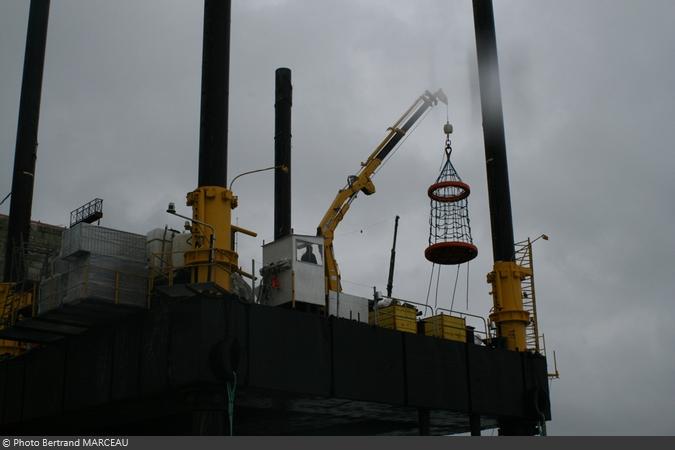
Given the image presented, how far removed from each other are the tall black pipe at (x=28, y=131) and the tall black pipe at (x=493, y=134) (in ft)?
73.1

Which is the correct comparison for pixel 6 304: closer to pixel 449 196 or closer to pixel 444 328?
pixel 444 328

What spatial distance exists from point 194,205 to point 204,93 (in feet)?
13.9

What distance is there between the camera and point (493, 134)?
146ft

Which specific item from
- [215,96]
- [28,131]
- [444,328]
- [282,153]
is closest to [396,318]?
[444,328]

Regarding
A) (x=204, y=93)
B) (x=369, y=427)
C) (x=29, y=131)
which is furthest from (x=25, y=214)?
(x=369, y=427)

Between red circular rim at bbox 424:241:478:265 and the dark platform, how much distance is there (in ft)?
18.5

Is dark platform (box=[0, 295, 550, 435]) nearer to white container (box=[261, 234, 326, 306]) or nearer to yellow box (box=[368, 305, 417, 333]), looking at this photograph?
yellow box (box=[368, 305, 417, 333])

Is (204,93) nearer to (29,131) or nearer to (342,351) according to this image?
(342,351)

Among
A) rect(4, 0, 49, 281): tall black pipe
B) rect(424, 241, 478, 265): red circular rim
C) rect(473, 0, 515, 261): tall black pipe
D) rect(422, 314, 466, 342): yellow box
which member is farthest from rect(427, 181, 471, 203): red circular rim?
rect(4, 0, 49, 281): tall black pipe

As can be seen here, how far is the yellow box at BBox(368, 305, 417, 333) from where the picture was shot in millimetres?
34562

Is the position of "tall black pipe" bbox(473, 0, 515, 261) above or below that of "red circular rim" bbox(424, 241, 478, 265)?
above

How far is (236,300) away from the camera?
27.9 meters
